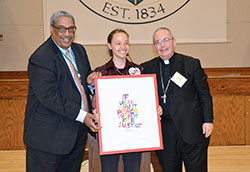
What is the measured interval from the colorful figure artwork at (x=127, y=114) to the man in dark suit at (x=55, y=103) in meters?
0.20

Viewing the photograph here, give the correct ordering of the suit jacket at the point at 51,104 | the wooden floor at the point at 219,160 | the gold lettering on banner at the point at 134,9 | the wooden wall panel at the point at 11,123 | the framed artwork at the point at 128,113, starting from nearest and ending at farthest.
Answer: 1. the suit jacket at the point at 51,104
2. the framed artwork at the point at 128,113
3. the wooden floor at the point at 219,160
4. the wooden wall panel at the point at 11,123
5. the gold lettering on banner at the point at 134,9

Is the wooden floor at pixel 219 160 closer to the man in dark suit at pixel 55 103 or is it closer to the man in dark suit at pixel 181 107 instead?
the man in dark suit at pixel 181 107

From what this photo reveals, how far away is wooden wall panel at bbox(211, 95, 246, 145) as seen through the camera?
14.1 feet

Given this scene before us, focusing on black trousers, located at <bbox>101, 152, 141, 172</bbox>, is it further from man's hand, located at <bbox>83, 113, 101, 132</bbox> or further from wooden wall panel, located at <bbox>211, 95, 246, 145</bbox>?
wooden wall panel, located at <bbox>211, 95, 246, 145</bbox>

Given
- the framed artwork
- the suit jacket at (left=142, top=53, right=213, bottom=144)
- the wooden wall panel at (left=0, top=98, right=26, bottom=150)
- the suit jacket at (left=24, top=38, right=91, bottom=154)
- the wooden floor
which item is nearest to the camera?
the suit jacket at (left=24, top=38, right=91, bottom=154)

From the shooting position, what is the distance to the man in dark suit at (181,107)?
8.10 ft

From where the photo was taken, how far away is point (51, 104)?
210cm

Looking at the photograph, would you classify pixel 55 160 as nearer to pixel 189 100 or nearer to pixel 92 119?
pixel 92 119

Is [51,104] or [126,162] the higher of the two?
[51,104]

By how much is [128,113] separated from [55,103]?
1.79 feet

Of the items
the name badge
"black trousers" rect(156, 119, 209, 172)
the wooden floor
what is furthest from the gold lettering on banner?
"black trousers" rect(156, 119, 209, 172)

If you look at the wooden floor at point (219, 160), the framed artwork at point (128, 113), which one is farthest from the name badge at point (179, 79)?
the wooden floor at point (219, 160)

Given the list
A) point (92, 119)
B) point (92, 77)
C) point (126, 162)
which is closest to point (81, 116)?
point (92, 119)

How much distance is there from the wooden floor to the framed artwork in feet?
5.01
